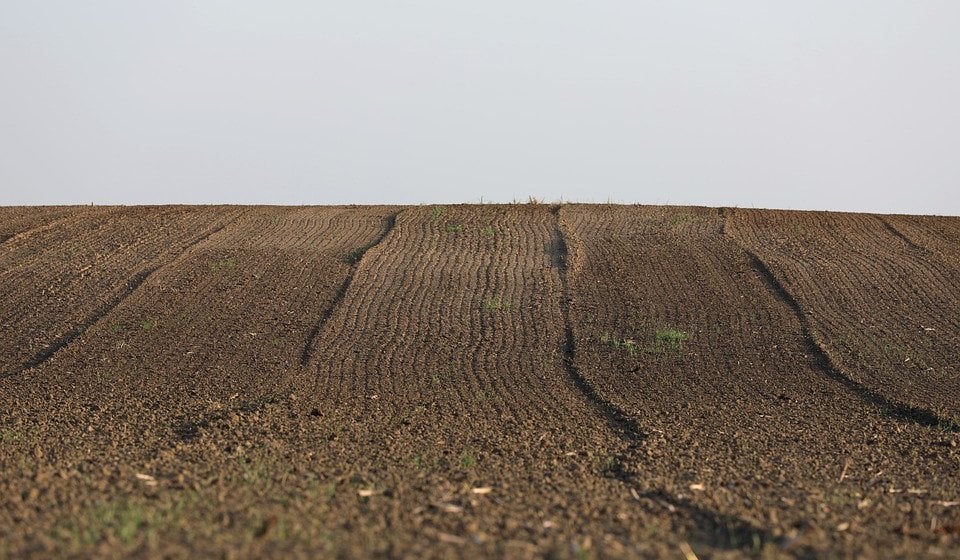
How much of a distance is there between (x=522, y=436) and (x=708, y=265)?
11613 millimetres

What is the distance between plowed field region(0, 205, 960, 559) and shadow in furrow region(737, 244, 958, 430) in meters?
0.06

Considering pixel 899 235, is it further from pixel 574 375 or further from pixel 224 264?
pixel 224 264

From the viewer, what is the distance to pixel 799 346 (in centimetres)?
1669

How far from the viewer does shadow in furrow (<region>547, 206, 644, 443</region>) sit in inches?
478

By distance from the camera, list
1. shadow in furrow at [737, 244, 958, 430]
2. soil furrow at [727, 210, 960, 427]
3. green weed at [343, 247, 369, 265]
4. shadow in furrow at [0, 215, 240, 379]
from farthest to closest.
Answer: green weed at [343, 247, 369, 265] < shadow in furrow at [0, 215, 240, 379] < soil furrow at [727, 210, 960, 427] < shadow in furrow at [737, 244, 958, 430]

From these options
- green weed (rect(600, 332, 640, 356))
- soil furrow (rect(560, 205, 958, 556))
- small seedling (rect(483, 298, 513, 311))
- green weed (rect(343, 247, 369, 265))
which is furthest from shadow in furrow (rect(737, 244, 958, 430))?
green weed (rect(343, 247, 369, 265))

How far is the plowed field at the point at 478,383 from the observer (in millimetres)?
6793

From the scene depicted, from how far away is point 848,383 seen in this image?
14742mm

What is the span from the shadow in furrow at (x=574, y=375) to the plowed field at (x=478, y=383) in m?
0.07

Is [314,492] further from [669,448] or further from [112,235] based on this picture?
[112,235]

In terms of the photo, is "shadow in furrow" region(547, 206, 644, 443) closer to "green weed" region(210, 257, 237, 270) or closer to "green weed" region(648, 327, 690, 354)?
"green weed" region(648, 327, 690, 354)

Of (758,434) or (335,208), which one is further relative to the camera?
(335,208)

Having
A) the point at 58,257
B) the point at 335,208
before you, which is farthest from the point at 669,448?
the point at 335,208

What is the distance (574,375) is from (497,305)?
4.08 metres
